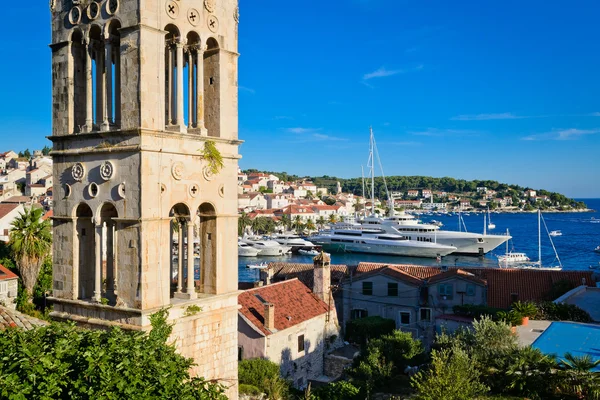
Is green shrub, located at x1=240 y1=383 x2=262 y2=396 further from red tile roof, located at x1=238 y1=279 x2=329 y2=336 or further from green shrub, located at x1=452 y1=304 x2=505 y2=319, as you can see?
green shrub, located at x1=452 y1=304 x2=505 y2=319

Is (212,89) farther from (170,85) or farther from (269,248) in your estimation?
(269,248)

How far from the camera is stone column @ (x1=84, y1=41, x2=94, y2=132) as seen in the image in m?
12.6

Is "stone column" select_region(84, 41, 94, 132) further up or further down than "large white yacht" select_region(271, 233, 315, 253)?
further up

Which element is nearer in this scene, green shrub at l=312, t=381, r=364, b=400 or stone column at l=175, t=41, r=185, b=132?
stone column at l=175, t=41, r=185, b=132

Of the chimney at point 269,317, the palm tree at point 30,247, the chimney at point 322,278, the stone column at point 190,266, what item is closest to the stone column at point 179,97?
the stone column at point 190,266

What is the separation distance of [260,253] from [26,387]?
9044 cm

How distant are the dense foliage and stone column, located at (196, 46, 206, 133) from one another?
5.30 m

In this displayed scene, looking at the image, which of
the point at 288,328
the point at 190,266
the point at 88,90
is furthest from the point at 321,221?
the point at 88,90

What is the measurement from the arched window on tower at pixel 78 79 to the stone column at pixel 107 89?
1.78 feet

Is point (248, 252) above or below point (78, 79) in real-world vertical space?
below

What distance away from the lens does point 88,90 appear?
1276 cm

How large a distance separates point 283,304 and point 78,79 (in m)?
18.9

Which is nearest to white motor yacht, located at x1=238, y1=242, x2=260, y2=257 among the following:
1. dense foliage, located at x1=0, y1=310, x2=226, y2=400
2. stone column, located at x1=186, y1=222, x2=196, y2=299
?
stone column, located at x1=186, y1=222, x2=196, y2=299

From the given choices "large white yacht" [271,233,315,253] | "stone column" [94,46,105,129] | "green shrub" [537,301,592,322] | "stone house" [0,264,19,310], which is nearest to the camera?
"stone column" [94,46,105,129]
